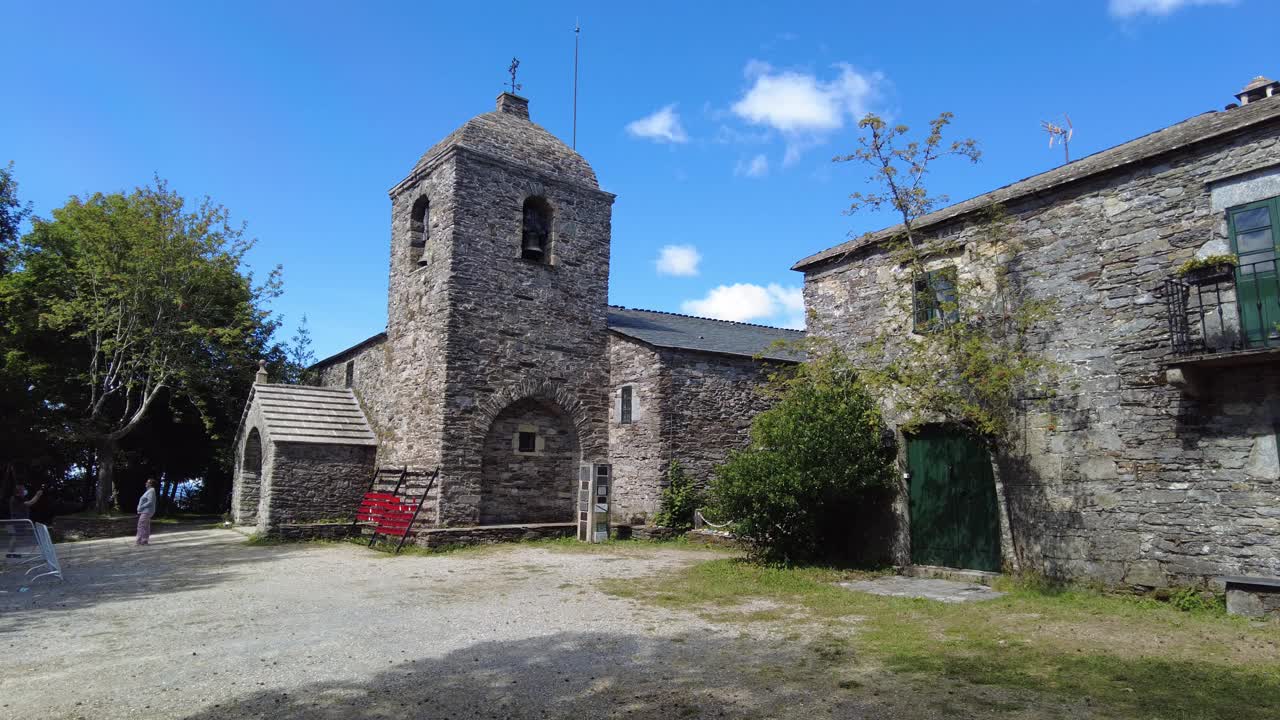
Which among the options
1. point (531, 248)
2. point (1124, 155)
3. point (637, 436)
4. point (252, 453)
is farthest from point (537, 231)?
point (1124, 155)

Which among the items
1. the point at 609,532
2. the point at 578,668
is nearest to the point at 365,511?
the point at 609,532

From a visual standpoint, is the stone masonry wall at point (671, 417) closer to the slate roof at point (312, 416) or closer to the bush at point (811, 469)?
the bush at point (811, 469)

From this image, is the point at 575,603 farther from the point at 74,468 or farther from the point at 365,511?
the point at 74,468

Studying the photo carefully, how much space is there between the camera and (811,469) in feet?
34.9

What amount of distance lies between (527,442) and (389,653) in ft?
33.3

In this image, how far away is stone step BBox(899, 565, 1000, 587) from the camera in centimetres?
950

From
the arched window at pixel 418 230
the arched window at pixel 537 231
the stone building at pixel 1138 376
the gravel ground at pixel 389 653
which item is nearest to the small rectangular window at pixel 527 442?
the arched window at pixel 537 231

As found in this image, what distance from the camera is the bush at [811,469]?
1065 cm

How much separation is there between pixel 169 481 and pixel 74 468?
3189 mm

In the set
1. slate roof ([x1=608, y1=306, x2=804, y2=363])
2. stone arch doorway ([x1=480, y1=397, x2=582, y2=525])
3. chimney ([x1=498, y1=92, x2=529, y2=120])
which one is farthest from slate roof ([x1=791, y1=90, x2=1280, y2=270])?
chimney ([x1=498, y1=92, x2=529, y2=120])

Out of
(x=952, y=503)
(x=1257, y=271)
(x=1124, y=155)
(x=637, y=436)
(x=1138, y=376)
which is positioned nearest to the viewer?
(x=1257, y=271)

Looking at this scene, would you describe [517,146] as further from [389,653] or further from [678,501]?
[389,653]

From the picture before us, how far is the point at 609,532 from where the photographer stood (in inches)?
615

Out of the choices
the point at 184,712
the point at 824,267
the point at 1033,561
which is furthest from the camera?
the point at 824,267
